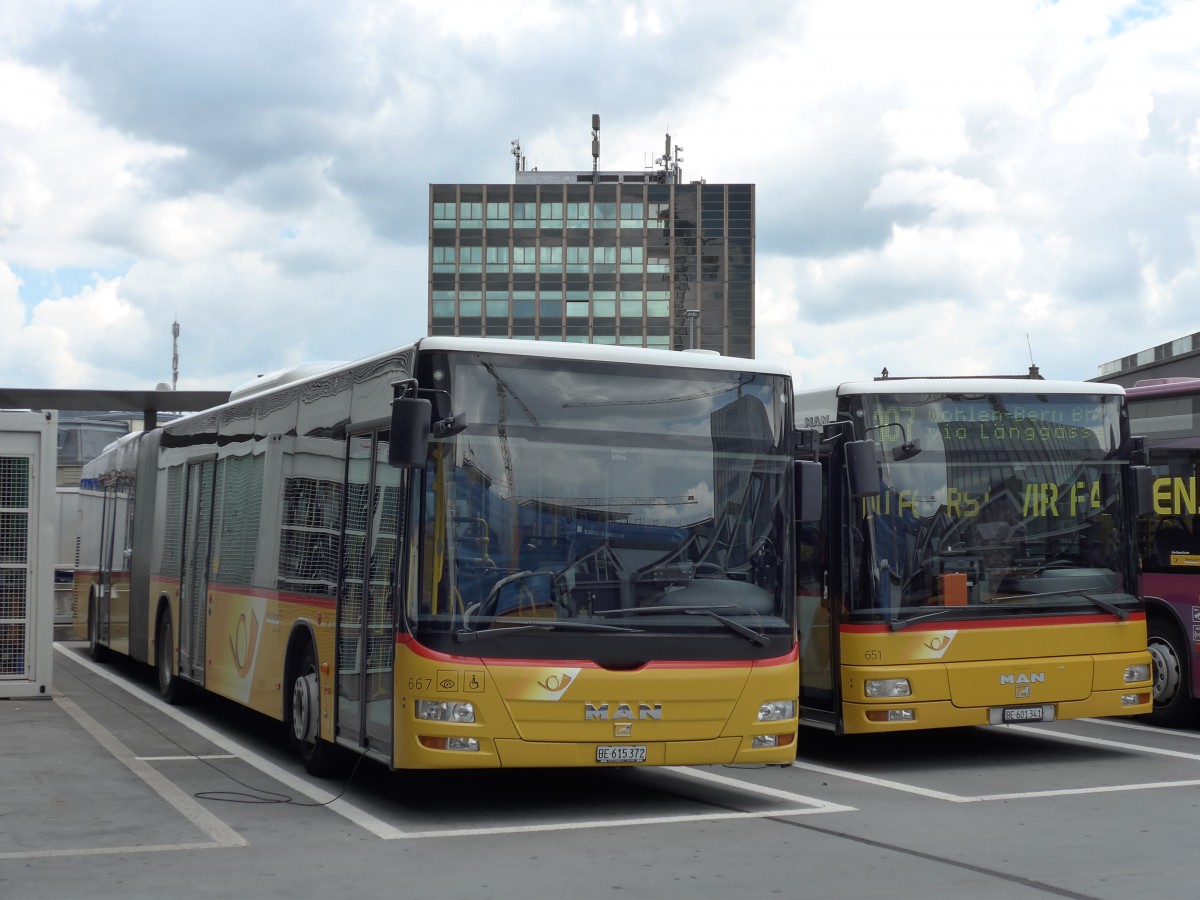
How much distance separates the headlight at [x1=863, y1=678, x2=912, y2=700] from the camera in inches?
454

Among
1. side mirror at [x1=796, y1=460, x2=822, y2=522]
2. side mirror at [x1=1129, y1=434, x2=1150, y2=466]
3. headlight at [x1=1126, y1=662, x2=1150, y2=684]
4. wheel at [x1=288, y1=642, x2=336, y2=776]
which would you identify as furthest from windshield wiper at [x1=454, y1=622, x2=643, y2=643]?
side mirror at [x1=1129, y1=434, x2=1150, y2=466]

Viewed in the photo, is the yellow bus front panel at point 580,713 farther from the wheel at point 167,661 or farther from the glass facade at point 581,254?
the glass facade at point 581,254

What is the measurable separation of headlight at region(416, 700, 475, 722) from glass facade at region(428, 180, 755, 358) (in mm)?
123544

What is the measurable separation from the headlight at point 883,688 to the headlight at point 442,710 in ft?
12.0

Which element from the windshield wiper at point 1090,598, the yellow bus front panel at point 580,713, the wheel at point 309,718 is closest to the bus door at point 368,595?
the yellow bus front panel at point 580,713

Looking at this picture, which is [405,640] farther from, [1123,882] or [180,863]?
[1123,882]

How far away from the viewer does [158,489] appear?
17484mm

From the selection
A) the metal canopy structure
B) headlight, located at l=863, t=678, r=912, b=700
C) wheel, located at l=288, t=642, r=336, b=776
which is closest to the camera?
wheel, located at l=288, t=642, r=336, b=776

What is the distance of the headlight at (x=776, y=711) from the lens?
9.84 meters

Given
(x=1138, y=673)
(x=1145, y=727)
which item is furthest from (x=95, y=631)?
(x=1138, y=673)

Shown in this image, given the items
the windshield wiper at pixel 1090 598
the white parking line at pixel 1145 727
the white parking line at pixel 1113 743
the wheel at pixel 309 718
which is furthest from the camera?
the white parking line at pixel 1145 727

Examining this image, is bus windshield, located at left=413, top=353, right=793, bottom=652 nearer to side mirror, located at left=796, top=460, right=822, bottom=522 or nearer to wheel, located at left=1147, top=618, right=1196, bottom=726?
side mirror, located at left=796, top=460, right=822, bottom=522

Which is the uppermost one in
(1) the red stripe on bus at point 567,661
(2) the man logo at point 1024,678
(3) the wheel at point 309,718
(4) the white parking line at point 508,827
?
(1) the red stripe on bus at point 567,661

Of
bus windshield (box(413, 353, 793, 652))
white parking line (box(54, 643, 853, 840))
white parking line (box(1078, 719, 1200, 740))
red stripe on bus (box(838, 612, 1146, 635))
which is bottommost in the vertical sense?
white parking line (box(54, 643, 853, 840))
